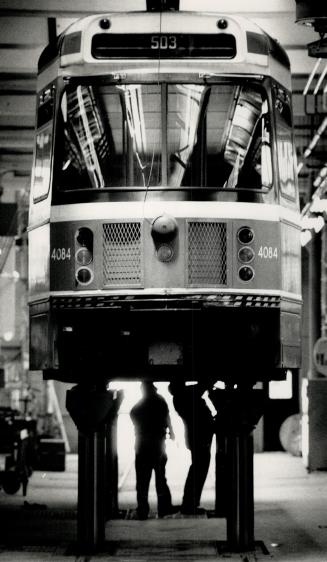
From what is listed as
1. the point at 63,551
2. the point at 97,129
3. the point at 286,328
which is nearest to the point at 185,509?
the point at 63,551

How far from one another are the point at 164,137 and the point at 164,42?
99cm

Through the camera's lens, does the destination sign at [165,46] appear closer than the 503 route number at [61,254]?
No

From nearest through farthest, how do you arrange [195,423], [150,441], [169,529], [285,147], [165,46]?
[165,46], [285,147], [169,529], [195,423], [150,441]

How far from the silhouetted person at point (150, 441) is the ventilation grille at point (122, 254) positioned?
4.24 meters

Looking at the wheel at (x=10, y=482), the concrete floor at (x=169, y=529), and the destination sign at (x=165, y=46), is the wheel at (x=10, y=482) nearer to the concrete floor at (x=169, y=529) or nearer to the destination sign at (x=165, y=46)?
the concrete floor at (x=169, y=529)

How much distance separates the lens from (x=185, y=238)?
12.1 meters

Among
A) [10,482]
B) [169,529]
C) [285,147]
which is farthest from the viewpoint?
[10,482]

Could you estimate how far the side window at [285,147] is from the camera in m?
12.6

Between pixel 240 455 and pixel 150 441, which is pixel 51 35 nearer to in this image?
pixel 150 441

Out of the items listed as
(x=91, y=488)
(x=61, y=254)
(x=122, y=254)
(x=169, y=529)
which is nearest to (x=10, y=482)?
(x=169, y=529)

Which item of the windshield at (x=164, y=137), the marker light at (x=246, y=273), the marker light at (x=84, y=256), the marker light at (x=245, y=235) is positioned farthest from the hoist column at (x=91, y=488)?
the windshield at (x=164, y=137)

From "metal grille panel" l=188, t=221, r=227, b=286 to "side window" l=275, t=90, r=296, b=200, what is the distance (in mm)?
883

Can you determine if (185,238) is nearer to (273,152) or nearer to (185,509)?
(273,152)

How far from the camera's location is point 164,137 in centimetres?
1223
